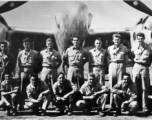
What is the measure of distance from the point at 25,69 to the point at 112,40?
5.98 ft

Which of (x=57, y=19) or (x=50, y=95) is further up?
(x=57, y=19)

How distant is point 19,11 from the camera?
17.3 feet

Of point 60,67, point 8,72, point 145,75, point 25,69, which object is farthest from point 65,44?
point 145,75

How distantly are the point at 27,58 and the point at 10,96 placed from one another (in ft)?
2.63

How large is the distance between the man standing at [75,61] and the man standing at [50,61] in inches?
6.2

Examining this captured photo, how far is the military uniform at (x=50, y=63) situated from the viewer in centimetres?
491

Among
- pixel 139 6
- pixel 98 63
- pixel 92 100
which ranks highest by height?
pixel 139 6

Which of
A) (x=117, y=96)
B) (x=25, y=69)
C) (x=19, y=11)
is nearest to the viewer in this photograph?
(x=117, y=96)

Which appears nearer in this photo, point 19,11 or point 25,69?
point 25,69

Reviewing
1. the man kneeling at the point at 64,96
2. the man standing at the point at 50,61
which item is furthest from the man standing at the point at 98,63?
the man standing at the point at 50,61

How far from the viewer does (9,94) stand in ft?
15.8

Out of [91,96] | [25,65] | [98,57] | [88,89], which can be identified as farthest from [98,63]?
[25,65]

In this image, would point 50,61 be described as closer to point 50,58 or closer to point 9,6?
point 50,58

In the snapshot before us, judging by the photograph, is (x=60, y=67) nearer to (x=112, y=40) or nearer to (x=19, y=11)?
(x=112, y=40)
